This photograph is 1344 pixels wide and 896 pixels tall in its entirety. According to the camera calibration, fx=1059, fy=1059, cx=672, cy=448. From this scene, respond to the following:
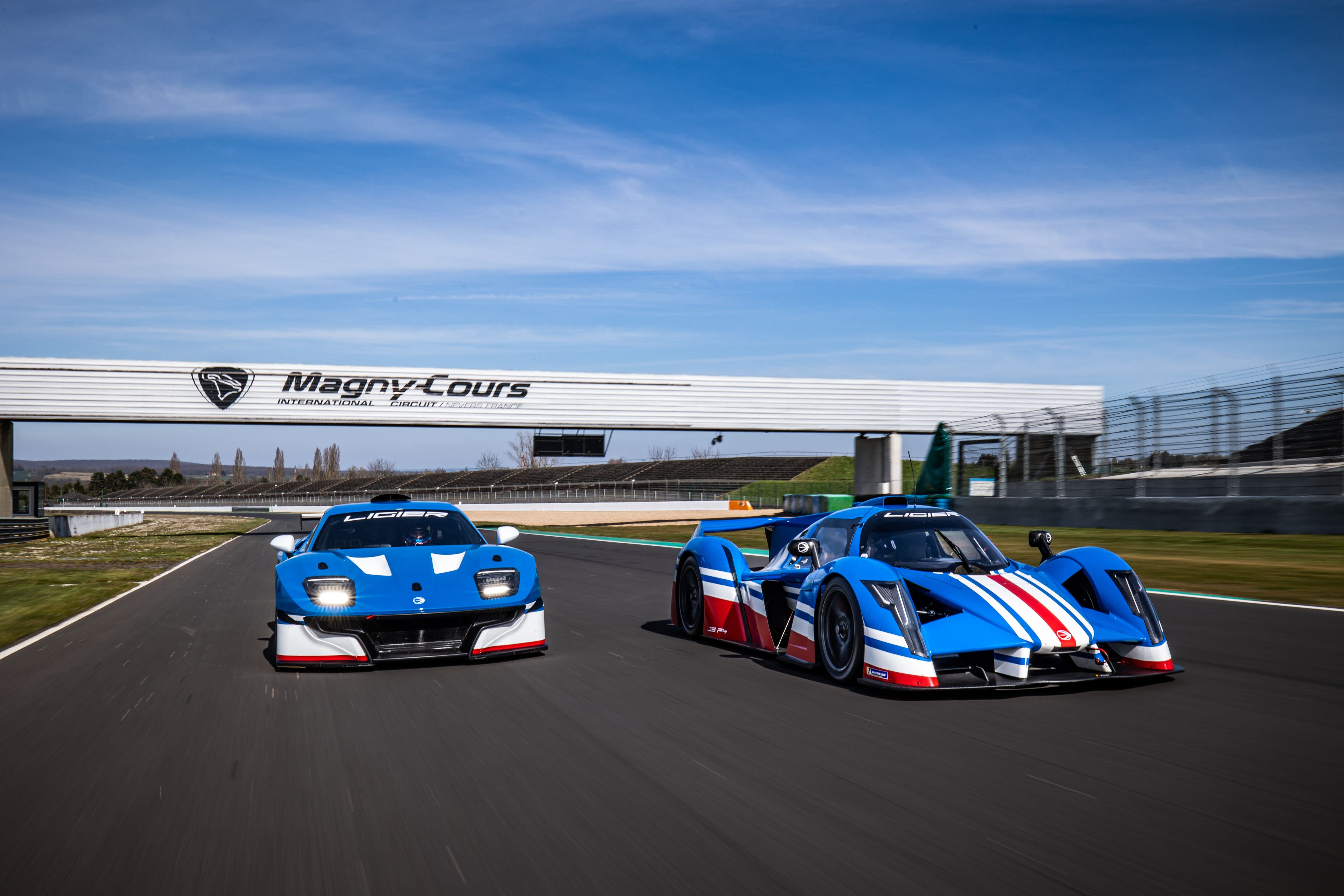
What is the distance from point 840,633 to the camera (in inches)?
270

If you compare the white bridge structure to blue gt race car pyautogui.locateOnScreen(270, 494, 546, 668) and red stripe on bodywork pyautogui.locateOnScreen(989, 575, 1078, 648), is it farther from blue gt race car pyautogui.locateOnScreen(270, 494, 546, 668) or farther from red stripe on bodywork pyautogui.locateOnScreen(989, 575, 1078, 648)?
red stripe on bodywork pyautogui.locateOnScreen(989, 575, 1078, 648)

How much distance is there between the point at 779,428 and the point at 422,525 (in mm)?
34491

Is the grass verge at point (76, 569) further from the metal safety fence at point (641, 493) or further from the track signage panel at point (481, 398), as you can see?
the metal safety fence at point (641, 493)

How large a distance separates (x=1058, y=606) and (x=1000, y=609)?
0.41 m

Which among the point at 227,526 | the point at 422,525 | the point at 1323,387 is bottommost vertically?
the point at 227,526

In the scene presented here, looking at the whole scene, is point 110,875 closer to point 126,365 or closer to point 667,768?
point 667,768

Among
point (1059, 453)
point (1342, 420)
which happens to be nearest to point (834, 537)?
point (1342, 420)

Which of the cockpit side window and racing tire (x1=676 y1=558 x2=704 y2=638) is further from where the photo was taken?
racing tire (x1=676 y1=558 x2=704 y2=638)

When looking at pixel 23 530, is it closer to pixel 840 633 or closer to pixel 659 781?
pixel 840 633

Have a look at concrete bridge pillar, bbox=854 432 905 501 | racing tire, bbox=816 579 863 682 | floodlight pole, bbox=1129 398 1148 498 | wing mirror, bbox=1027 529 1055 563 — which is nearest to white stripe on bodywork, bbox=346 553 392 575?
racing tire, bbox=816 579 863 682

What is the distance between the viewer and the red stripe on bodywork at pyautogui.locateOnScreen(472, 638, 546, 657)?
747 centimetres

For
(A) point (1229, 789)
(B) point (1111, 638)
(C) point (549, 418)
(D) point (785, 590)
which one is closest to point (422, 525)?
(D) point (785, 590)

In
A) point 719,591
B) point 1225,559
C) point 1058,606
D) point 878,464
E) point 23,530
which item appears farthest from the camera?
→ point 878,464

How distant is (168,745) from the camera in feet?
17.5
